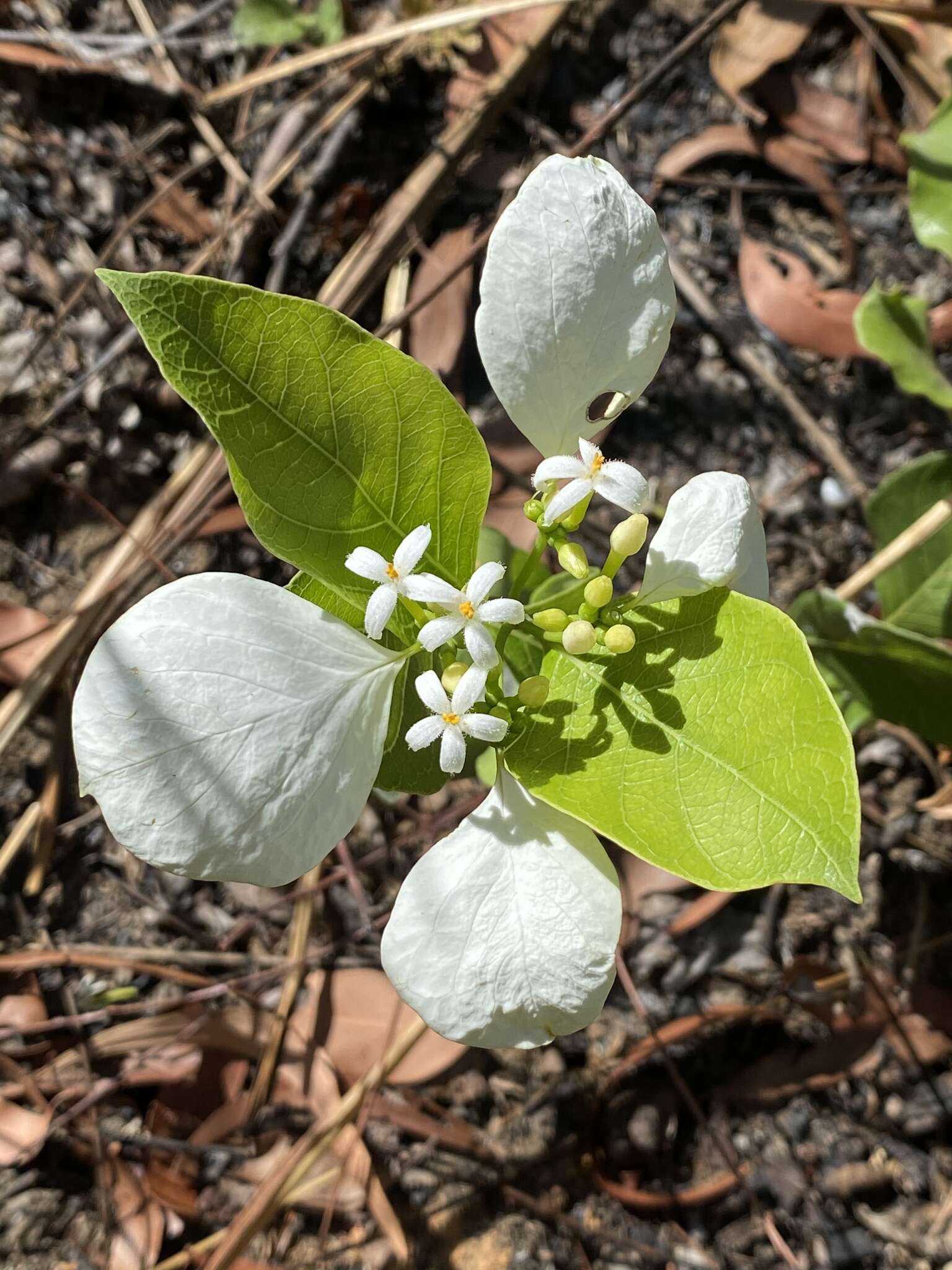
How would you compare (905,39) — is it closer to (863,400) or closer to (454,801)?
(863,400)

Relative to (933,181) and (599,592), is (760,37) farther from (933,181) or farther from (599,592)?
(599,592)

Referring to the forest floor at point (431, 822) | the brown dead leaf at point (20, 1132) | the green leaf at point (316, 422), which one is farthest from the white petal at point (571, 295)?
the brown dead leaf at point (20, 1132)

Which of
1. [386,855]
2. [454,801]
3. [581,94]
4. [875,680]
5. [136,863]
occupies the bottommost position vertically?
[136,863]

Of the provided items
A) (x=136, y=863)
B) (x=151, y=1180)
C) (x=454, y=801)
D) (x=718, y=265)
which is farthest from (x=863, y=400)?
(x=151, y=1180)

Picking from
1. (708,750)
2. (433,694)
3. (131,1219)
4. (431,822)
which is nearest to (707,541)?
(708,750)

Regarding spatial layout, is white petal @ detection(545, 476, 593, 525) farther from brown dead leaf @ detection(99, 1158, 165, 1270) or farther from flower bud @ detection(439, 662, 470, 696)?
brown dead leaf @ detection(99, 1158, 165, 1270)
